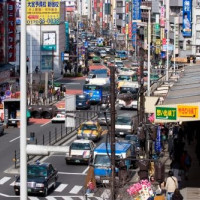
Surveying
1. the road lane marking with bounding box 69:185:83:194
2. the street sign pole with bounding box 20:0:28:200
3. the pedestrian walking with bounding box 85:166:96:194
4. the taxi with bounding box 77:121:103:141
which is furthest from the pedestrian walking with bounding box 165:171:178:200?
the taxi with bounding box 77:121:103:141

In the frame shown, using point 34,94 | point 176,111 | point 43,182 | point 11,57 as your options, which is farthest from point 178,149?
point 11,57

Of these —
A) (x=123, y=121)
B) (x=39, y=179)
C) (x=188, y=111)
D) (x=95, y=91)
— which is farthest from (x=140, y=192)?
(x=95, y=91)

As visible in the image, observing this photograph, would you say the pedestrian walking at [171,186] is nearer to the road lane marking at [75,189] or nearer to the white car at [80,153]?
the road lane marking at [75,189]

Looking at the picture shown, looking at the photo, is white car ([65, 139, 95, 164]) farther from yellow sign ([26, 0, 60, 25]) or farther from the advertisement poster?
the advertisement poster

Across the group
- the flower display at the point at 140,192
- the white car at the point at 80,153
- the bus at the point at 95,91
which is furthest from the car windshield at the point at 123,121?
the flower display at the point at 140,192

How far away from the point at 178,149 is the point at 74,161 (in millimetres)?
8757

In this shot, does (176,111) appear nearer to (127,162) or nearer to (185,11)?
(127,162)

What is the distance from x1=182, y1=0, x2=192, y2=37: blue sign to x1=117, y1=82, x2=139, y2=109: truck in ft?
97.7

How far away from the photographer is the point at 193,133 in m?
48.0

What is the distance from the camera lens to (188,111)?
28547mm

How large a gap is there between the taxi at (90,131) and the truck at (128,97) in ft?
36.7

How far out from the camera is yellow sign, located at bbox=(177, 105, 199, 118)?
2825 centimetres

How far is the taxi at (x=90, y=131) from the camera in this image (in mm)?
54406

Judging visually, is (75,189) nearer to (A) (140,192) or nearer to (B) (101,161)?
(B) (101,161)
